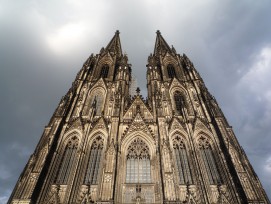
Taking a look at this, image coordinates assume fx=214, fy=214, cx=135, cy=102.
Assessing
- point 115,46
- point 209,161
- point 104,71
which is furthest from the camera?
point 115,46

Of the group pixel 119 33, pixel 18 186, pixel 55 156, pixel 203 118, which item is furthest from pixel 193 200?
pixel 119 33

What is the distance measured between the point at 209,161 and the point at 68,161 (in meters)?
11.6

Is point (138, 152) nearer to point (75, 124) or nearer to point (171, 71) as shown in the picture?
point (75, 124)

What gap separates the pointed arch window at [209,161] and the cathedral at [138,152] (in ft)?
0.24

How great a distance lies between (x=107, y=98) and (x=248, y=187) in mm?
15073

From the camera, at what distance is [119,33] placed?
3909 centimetres

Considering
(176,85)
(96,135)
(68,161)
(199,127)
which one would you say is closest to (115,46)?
(176,85)

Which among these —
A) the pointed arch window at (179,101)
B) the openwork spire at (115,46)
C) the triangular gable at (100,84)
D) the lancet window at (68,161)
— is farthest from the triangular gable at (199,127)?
the openwork spire at (115,46)

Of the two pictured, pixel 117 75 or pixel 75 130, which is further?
pixel 117 75

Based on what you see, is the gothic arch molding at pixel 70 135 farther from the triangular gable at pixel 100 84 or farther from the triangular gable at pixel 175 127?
the triangular gable at pixel 175 127

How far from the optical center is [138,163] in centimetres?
1753

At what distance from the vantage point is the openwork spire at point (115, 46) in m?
32.9

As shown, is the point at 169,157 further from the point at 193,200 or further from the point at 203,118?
the point at 203,118

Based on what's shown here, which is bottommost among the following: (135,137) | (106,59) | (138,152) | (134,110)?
(138,152)
